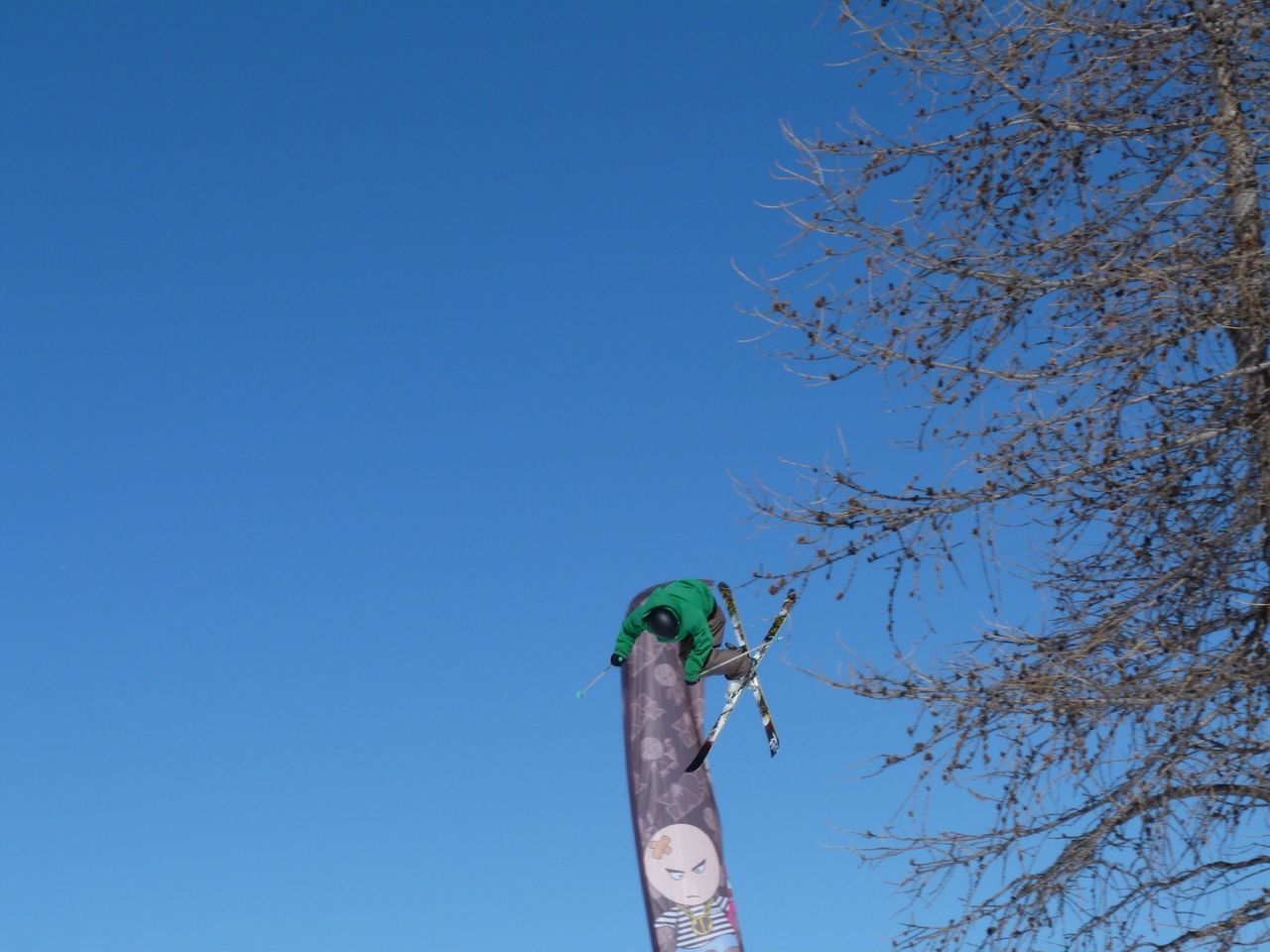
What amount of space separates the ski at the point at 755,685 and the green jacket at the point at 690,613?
6.0 inches

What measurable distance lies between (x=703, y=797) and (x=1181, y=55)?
20.1ft

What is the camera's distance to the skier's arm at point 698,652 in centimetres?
1035

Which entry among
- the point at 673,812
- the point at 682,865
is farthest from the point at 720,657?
the point at 682,865

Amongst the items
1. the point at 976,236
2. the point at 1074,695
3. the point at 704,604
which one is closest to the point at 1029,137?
the point at 976,236

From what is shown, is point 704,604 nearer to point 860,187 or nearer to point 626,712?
point 626,712

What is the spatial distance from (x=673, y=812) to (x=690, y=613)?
1465mm

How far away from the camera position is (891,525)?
631cm

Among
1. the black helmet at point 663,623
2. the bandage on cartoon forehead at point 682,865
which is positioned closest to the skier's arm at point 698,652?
the black helmet at point 663,623

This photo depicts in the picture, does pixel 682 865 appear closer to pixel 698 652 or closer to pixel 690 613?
pixel 698 652

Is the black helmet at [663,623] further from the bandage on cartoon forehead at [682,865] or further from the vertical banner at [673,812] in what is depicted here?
the bandage on cartoon forehead at [682,865]

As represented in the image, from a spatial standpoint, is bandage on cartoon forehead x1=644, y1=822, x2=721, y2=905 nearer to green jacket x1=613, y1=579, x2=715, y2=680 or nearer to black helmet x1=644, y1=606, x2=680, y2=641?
green jacket x1=613, y1=579, x2=715, y2=680

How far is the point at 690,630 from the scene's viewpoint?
10398 mm

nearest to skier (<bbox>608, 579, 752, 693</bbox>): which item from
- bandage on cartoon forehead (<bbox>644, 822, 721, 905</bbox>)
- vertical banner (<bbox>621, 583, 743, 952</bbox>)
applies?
vertical banner (<bbox>621, 583, 743, 952</bbox>)

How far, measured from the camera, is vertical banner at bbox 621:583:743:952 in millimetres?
10219
